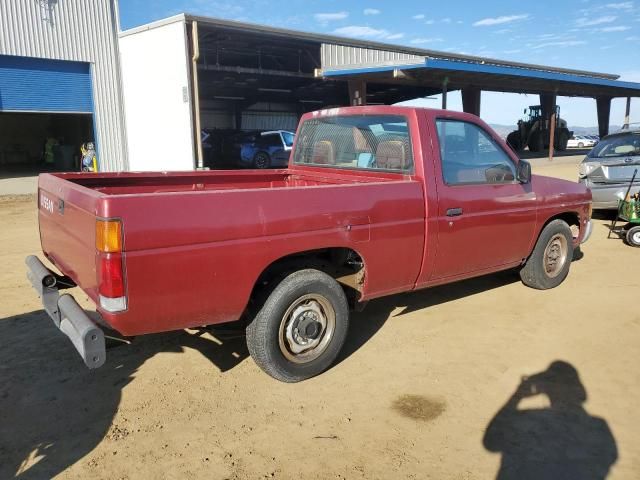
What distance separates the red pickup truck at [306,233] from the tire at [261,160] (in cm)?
1736

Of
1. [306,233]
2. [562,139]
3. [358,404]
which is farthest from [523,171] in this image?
[562,139]

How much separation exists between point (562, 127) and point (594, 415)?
3896cm

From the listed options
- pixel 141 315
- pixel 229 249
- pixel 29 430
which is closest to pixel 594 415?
pixel 229 249

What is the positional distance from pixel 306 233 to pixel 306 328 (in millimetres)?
705

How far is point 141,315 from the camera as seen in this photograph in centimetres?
285

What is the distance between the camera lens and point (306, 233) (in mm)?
3373

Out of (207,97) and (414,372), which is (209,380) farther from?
(207,97)

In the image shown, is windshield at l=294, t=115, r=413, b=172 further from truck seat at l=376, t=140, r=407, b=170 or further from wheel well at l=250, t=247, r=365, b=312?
wheel well at l=250, t=247, r=365, b=312

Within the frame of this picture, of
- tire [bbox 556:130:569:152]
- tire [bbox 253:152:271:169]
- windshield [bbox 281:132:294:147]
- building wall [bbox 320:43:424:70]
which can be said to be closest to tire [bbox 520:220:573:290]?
building wall [bbox 320:43:424:70]

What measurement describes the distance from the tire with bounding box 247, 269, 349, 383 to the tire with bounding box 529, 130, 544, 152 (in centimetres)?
3507

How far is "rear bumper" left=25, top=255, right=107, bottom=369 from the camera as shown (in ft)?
8.86

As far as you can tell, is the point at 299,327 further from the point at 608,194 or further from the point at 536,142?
the point at 536,142

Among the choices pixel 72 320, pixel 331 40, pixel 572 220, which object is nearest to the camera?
pixel 72 320

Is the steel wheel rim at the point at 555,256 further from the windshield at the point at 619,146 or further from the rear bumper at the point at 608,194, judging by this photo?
the windshield at the point at 619,146
